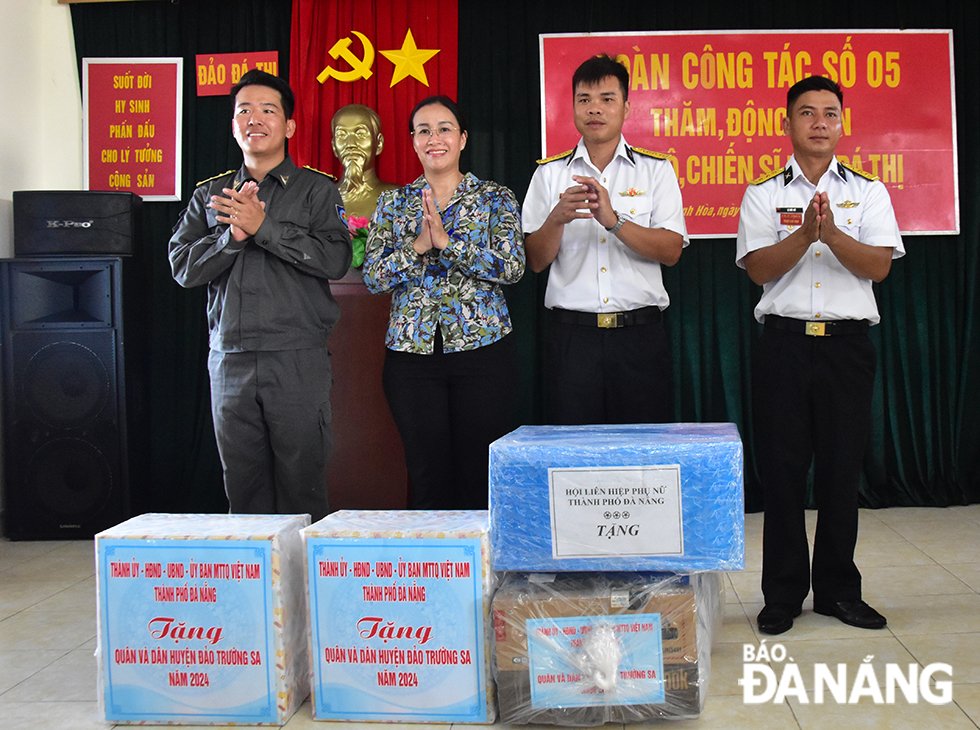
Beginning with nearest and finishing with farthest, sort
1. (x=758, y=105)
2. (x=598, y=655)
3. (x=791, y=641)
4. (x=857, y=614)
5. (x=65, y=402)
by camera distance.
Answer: (x=598, y=655), (x=791, y=641), (x=857, y=614), (x=65, y=402), (x=758, y=105)

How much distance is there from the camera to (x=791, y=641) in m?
2.39

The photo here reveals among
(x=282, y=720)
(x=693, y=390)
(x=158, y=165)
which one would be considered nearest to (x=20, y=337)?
(x=158, y=165)

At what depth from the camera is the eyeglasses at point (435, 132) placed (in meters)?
2.66

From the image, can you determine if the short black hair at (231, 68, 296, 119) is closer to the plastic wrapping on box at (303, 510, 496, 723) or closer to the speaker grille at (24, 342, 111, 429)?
the plastic wrapping on box at (303, 510, 496, 723)

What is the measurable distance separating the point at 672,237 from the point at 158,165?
8.51 feet

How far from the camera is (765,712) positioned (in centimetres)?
197

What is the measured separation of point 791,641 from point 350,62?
116 inches

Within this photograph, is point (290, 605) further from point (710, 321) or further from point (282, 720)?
point (710, 321)

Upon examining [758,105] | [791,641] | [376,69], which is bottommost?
[791,641]

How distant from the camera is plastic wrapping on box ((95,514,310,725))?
194 cm

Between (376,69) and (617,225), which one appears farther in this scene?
(376,69)

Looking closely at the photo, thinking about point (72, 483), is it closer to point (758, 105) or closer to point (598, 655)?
point (598, 655)

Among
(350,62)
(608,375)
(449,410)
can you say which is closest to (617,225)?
(608,375)

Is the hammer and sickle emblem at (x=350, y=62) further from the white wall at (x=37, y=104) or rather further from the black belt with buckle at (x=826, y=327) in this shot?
the black belt with buckle at (x=826, y=327)
